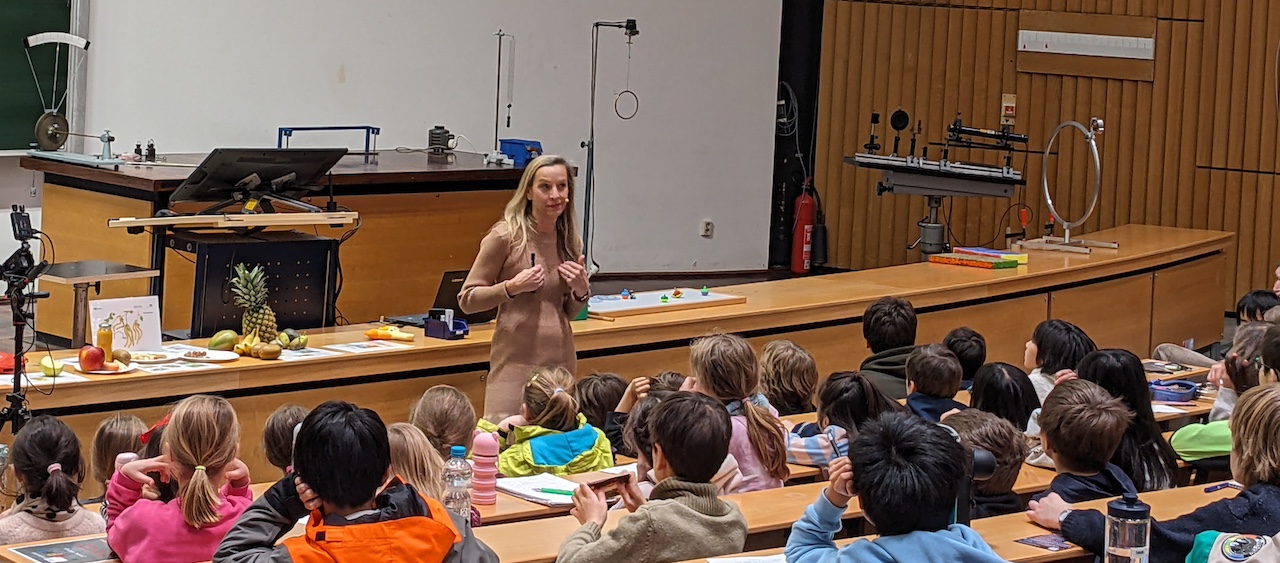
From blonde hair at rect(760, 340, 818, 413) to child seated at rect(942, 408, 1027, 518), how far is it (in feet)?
3.58

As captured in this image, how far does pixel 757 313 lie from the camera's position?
6.89m

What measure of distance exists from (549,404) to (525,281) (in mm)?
643

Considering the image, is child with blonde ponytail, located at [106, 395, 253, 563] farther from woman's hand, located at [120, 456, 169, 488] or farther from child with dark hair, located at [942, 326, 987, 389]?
child with dark hair, located at [942, 326, 987, 389]

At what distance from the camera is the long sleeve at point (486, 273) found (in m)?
5.12

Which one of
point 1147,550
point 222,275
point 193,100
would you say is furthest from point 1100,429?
point 193,100

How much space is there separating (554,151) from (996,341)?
13.0 feet

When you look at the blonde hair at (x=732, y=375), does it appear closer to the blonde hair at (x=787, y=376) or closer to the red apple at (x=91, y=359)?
the blonde hair at (x=787, y=376)

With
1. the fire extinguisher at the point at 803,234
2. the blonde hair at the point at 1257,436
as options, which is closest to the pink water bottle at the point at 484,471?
Answer: the blonde hair at the point at 1257,436

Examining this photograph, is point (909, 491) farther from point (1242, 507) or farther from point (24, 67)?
point (24, 67)

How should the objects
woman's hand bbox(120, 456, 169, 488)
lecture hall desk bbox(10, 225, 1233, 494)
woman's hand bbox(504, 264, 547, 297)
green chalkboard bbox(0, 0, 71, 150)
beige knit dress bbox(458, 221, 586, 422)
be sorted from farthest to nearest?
green chalkboard bbox(0, 0, 71, 150), lecture hall desk bbox(10, 225, 1233, 494), beige knit dress bbox(458, 221, 586, 422), woman's hand bbox(504, 264, 547, 297), woman's hand bbox(120, 456, 169, 488)

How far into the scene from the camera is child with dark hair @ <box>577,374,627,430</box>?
5.05 meters

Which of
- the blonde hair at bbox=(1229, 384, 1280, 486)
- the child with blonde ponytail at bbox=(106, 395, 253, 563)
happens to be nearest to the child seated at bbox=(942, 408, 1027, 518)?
the blonde hair at bbox=(1229, 384, 1280, 486)

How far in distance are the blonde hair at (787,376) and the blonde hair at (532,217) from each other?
0.73 m

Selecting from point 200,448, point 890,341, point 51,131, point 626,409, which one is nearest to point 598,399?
point 626,409
